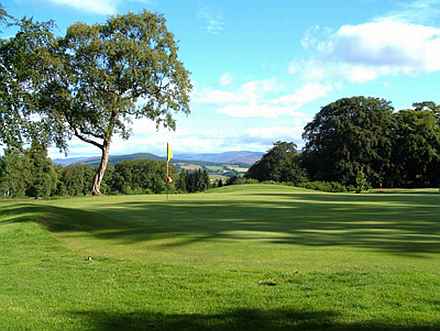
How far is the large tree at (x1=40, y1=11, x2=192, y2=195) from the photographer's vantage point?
33.9m

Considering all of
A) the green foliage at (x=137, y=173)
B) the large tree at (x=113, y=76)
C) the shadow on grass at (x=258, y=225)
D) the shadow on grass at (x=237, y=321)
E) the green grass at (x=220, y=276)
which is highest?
the large tree at (x=113, y=76)

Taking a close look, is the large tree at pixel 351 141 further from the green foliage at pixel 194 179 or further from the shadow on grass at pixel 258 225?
the shadow on grass at pixel 258 225

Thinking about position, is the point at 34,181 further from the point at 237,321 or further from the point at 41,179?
the point at 237,321

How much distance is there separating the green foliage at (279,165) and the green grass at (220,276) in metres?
65.4

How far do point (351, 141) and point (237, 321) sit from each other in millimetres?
66189

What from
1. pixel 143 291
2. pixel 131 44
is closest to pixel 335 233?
pixel 143 291

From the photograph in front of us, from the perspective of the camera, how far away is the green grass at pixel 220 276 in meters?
5.37

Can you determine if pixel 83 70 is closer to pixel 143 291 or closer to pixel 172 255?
pixel 172 255

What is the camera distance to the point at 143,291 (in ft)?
21.6

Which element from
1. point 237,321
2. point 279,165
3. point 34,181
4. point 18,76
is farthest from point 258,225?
point 34,181

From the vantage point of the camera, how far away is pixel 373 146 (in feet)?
225

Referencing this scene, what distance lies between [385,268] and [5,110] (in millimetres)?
13369

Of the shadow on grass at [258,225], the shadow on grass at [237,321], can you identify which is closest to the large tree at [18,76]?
the shadow on grass at [258,225]

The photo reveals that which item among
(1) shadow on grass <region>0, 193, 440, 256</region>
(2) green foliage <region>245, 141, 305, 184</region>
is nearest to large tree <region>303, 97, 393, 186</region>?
(2) green foliage <region>245, 141, 305, 184</region>
